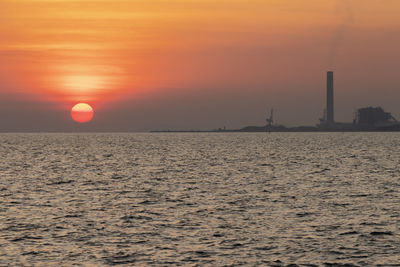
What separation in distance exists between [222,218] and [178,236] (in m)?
6.88

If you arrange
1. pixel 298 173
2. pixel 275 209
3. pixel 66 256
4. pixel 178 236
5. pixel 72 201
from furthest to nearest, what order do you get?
pixel 298 173
pixel 72 201
pixel 275 209
pixel 178 236
pixel 66 256

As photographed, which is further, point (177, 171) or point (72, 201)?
point (177, 171)

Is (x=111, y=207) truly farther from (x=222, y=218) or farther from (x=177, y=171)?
(x=177, y=171)

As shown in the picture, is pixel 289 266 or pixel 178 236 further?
pixel 178 236

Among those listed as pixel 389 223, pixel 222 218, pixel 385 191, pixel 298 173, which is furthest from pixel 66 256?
pixel 298 173

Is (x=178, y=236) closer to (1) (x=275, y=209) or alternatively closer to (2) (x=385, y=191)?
(1) (x=275, y=209)

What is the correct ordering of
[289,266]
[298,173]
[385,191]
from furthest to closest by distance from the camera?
[298,173]
[385,191]
[289,266]

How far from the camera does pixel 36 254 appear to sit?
28672 millimetres

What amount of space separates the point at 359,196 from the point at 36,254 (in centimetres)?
3232

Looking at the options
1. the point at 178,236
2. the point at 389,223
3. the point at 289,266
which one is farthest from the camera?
the point at 389,223

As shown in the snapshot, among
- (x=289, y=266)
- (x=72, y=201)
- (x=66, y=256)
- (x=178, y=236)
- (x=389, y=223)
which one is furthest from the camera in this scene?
(x=72, y=201)

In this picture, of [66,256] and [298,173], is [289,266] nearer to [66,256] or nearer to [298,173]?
[66,256]

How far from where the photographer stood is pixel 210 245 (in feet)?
101

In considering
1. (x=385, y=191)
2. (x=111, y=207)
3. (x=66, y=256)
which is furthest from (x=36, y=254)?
(x=385, y=191)
